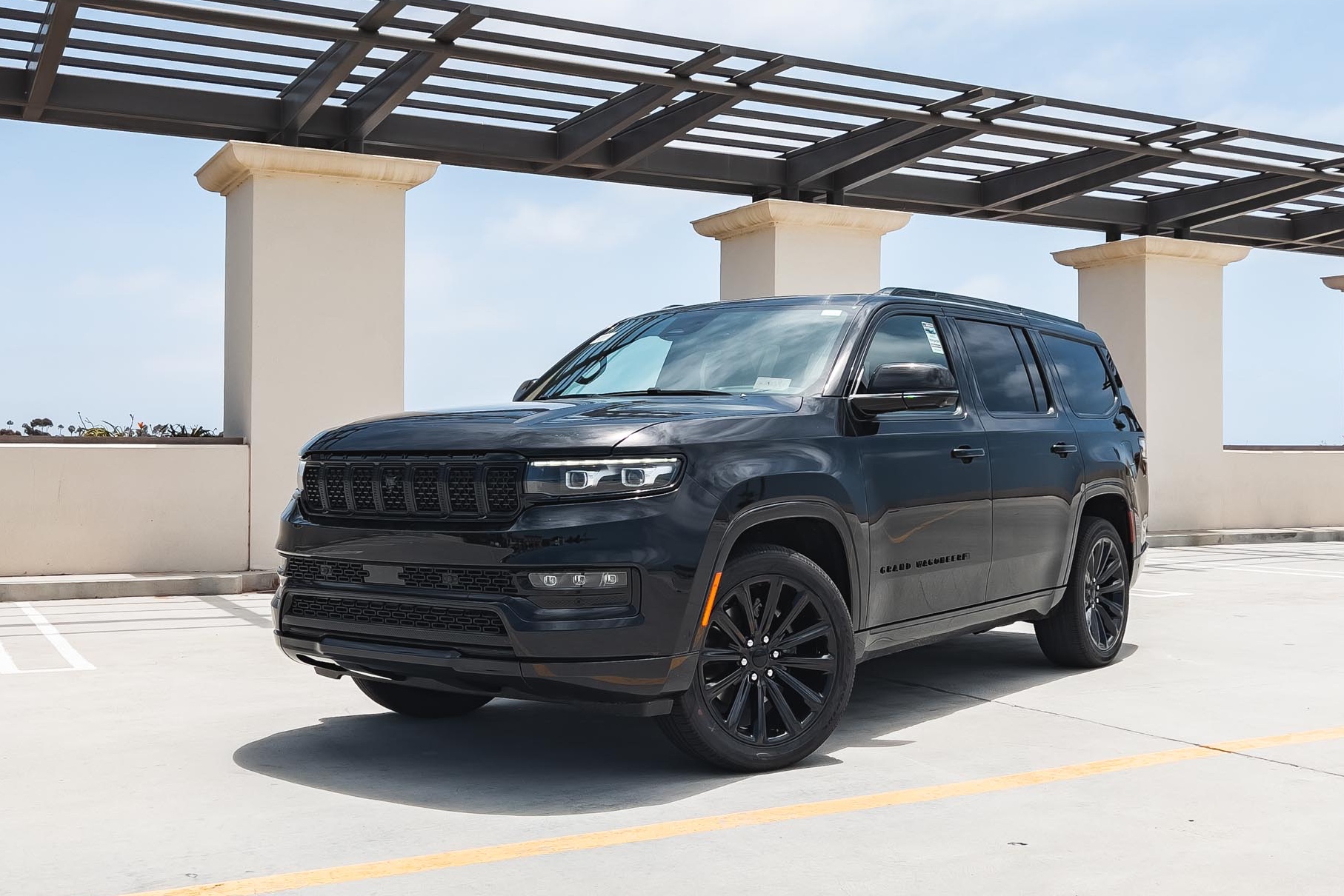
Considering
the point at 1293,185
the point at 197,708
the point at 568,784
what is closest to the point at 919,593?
the point at 568,784

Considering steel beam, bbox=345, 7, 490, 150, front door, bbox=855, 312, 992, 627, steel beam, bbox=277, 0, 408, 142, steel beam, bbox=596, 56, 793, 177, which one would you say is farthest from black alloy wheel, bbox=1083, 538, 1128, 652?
steel beam, bbox=277, 0, 408, 142

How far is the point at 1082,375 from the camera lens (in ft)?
25.4

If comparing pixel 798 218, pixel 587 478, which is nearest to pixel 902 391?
pixel 587 478

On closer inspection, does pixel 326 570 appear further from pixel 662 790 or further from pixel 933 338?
pixel 933 338

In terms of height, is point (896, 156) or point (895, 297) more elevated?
point (896, 156)

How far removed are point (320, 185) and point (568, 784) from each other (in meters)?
8.33

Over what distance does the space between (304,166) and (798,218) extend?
534cm

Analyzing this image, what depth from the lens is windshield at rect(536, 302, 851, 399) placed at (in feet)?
18.8

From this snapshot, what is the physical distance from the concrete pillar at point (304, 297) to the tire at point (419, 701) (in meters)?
5.83

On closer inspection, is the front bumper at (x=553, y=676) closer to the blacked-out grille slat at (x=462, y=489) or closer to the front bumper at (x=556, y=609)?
the front bumper at (x=556, y=609)

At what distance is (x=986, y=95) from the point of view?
12.3 metres

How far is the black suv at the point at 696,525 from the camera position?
4.60 m

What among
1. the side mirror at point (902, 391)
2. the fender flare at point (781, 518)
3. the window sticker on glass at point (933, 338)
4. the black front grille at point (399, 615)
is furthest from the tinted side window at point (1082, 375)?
the black front grille at point (399, 615)

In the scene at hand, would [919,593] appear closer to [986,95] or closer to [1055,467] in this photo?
[1055,467]
